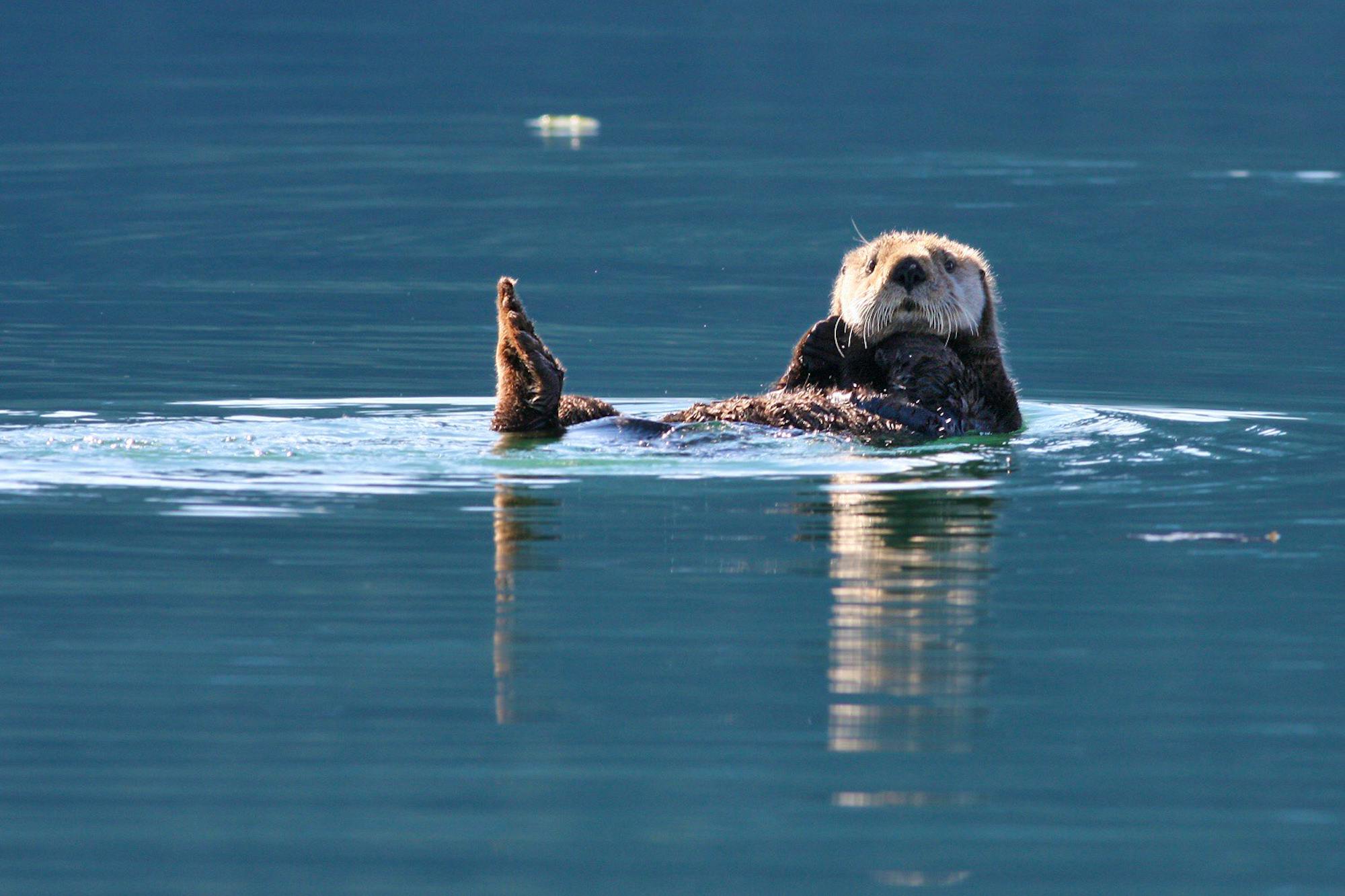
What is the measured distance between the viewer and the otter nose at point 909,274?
23.6 feet

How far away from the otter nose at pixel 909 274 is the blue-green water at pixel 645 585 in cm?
62

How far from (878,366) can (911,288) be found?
1.36ft

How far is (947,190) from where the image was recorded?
57.9ft

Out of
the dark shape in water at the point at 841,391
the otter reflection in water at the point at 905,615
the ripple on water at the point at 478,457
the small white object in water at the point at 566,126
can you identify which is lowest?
the otter reflection in water at the point at 905,615

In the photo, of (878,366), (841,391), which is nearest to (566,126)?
(878,366)

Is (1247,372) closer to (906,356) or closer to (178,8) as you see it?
(906,356)

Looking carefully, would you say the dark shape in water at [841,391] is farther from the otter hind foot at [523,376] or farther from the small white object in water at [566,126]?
the small white object in water at [566,126]

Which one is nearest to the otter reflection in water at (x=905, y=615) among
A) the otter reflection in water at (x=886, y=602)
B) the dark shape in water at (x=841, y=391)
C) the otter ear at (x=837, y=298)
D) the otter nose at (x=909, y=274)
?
the otter reflection in water at (x=886, y=602)

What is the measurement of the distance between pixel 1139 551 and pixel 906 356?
203 cm

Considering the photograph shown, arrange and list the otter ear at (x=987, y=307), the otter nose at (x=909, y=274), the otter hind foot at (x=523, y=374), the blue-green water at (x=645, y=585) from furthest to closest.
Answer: the otter ear at (x=987, y=307) < the otter nose at (x=909, y=274) < the otter hind foot at (x=523, y=374) < the blue-green water at (x=645, y=585)

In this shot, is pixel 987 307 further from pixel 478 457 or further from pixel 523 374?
pixel 478 457

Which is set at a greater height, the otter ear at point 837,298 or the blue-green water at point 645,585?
the otter ear at point 837,298

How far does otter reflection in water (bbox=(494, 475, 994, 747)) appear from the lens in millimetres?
3949

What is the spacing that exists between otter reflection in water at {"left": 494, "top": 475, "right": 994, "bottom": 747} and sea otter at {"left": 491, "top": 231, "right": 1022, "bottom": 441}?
0.65 metres
